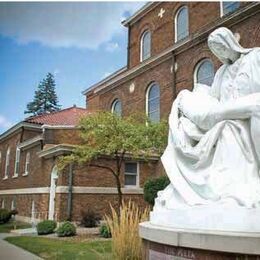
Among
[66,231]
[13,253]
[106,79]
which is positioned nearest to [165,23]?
[106,79]

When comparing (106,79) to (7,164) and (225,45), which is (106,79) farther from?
(225,45)

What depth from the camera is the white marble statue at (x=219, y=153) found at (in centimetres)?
353

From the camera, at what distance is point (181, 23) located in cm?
2334

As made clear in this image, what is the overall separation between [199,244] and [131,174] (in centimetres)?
1596

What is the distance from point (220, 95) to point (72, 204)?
507 inches

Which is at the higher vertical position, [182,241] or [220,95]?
[220,95]

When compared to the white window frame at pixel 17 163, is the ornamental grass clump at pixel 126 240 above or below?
below

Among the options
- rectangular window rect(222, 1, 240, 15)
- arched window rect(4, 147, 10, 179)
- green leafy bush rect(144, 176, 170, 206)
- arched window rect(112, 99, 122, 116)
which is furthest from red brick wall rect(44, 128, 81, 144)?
rectangular window rect(222, 1, 240, 15)

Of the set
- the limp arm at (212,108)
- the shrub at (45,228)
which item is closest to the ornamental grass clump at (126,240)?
the limp arm at (212,108)

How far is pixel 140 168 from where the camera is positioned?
19578 mm

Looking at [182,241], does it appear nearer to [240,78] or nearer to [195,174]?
[195,174]

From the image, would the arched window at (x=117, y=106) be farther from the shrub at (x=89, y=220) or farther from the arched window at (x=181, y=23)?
the shrub at (x=89, y=220)

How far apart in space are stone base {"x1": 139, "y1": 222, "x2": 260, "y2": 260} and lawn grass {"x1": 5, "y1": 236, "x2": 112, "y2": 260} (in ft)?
14.2

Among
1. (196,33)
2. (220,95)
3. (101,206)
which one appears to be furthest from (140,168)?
(220,95)
